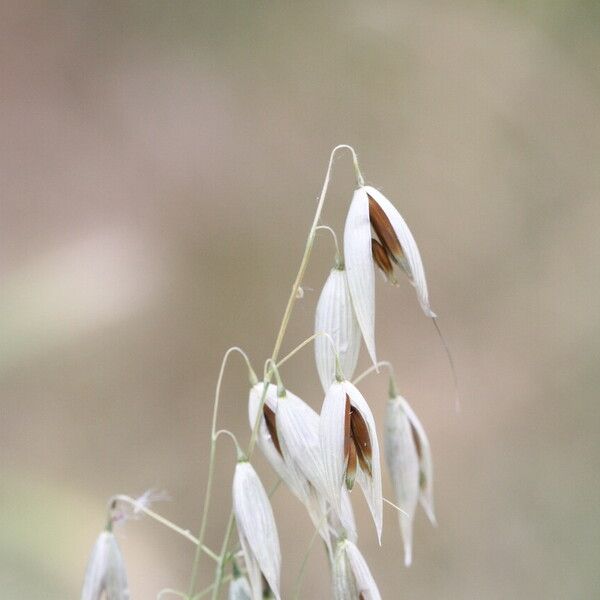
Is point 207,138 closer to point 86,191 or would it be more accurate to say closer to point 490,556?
point 86,191

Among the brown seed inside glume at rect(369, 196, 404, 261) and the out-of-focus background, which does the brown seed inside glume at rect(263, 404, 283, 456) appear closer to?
the brown seed inside glume at rect(369, 196, 404, 261)

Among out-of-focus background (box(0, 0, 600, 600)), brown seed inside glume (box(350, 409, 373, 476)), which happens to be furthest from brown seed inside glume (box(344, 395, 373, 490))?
out-of-focus background (box(0, 0, 600, 600))

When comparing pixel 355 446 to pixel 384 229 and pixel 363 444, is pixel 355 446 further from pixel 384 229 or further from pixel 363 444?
pixel 384 229

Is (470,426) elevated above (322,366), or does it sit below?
above

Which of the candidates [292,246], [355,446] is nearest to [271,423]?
[355,446]

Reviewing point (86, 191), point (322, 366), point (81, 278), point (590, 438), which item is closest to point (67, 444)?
point (81, 278)

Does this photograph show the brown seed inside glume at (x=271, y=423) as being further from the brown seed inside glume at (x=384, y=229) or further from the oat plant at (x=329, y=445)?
the brown seed inside glume at (x=384, y=229)
